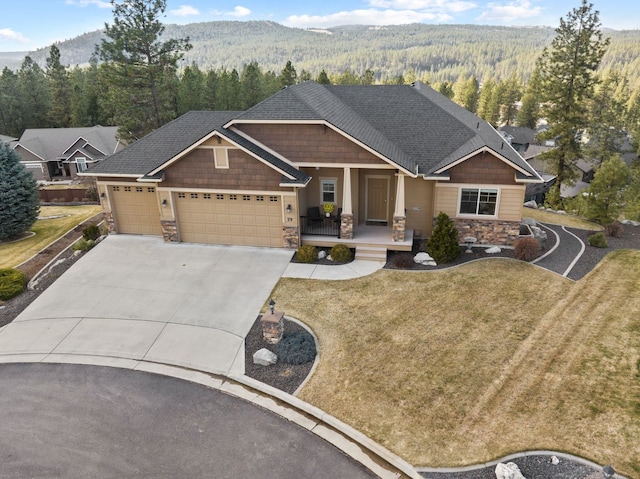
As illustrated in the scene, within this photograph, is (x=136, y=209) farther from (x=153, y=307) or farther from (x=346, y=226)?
(x=346, y=226)

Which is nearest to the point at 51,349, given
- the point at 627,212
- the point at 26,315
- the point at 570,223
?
the point at 26,315

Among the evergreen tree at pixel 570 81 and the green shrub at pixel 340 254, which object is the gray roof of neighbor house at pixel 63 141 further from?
the evergreen tree at pixel 570 81

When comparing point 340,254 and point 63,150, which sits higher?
point 63,150

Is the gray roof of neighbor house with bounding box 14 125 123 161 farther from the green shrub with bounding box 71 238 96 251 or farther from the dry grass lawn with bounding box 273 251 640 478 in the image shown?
the dry grass lawn with bounding box 273 251 640 478

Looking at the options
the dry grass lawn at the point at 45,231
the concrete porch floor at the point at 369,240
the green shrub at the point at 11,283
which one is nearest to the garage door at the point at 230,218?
the concrete porch floor at the point at 369,240

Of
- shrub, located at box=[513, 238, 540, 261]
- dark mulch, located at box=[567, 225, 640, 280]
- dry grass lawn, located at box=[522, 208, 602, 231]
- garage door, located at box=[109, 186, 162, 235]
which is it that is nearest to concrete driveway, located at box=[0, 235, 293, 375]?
garage door, located at box=[109, 186, 162, 235]

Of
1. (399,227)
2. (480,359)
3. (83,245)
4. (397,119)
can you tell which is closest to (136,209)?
(83,245)
